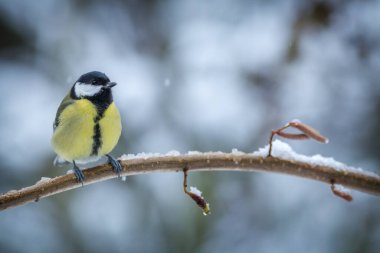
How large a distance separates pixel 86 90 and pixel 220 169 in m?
1.20

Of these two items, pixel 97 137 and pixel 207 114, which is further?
pixel 207 114

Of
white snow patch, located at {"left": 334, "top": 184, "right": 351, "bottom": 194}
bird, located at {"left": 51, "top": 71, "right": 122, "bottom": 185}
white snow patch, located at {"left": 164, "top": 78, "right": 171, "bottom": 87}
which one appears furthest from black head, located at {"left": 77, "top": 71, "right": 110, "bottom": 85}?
white snow patch, located at {"left": 164, "top": 78, "right": 171, "bottom": 87}

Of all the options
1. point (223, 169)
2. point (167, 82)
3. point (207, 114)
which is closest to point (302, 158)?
point (223, 169)

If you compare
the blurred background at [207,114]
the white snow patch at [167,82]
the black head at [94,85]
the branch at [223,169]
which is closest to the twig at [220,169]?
the branch at [223,169]

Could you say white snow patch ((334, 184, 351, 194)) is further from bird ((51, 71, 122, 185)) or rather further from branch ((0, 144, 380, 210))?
bird ((51, 71, 122, 185))

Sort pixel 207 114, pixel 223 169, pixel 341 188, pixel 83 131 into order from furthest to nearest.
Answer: pixel 207 114 < pixel 83 131 < pixel 223 169 < pixel 341 188

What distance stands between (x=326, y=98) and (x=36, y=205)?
2791mm

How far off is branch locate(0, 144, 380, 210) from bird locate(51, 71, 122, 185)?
658mm

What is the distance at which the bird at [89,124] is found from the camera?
237 centimetres

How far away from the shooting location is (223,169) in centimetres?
150

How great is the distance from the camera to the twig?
136cm

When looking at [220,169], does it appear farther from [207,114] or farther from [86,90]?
[207,114]

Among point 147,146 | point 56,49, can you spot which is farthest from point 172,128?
point 56,49

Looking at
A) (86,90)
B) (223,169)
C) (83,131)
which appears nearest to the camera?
(223,169)
